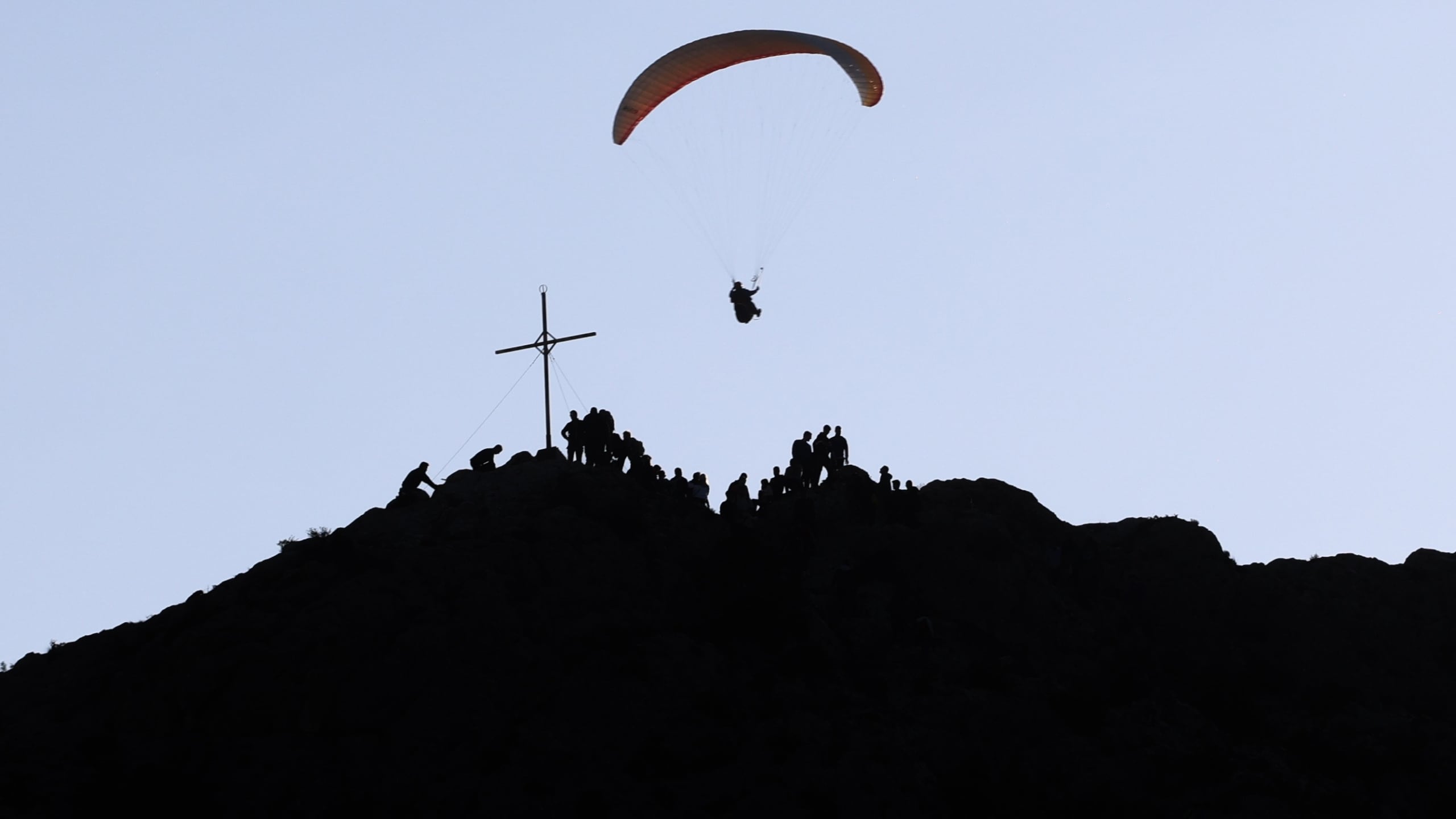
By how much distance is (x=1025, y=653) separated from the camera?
142 ft

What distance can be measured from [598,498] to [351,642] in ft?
22.7

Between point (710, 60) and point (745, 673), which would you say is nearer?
point (745, 673)

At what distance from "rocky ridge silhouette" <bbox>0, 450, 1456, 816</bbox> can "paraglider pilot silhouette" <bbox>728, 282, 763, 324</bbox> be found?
4768mm

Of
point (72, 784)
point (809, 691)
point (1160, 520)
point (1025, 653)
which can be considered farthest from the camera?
point (1160, 520)

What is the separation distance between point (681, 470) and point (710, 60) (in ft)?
32.0

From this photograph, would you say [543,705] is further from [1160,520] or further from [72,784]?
[1160,520]

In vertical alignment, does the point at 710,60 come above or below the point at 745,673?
above

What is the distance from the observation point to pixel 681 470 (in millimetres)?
47562

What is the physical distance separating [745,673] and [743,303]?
1143 cm

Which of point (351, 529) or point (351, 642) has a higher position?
point (351, 529)

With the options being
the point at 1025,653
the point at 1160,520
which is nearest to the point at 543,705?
the point at 1025,653

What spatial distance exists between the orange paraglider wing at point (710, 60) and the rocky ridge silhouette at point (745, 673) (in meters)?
8.84

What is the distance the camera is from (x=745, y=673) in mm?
40625

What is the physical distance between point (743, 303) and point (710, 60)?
576cm
